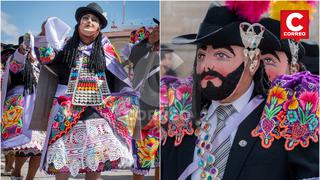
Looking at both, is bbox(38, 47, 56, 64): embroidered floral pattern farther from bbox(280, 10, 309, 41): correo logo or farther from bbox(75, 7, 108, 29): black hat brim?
bbox(280, 10, 309, 41): correo logo

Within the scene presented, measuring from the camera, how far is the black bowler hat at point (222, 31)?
218cm

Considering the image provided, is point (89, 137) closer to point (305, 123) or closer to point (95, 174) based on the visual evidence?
point (95, 174)

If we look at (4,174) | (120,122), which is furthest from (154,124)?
(4,174)

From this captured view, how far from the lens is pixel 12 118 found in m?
4.33

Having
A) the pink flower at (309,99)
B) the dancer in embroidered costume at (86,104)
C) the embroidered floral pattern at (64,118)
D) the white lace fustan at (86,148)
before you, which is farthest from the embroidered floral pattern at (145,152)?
the pink flower at (309,99)

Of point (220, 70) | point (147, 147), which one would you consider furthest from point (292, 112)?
point (147, 147)

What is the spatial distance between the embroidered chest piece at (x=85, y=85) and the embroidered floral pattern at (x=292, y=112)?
1199 millimetres

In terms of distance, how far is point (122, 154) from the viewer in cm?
311

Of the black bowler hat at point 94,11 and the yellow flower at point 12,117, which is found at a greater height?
the black bowler hat at point 94,11

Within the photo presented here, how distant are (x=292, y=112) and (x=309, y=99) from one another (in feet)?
0.26

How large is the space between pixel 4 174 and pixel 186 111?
3201 millimetres

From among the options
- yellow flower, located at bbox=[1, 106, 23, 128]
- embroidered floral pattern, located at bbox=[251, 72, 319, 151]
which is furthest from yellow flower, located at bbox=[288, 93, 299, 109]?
yellow flower, located at bbox=[1, 106, 23, 128]

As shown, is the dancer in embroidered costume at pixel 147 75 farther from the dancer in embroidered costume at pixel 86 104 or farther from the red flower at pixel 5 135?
the red flower at pixel 5 135

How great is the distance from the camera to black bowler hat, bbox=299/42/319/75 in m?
2.17
